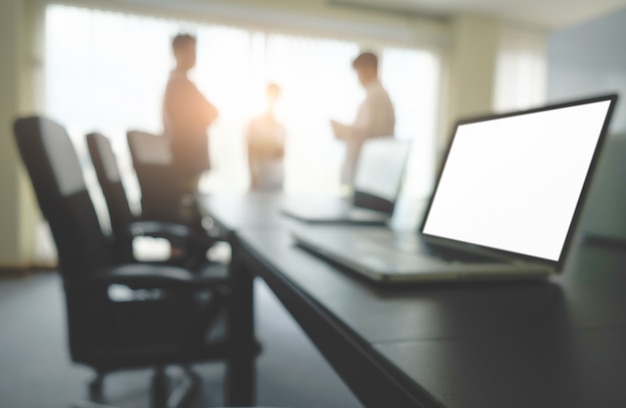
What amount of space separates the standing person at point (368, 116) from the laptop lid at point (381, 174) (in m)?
1.04

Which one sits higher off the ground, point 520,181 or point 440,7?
point 440,7

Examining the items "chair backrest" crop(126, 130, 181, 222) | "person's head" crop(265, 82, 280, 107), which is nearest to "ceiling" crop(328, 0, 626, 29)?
"person's head" crop(265, 82, 280, 107)

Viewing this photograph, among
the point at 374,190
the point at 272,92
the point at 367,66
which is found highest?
the point at 367,66

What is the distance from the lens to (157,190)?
249 centimetres

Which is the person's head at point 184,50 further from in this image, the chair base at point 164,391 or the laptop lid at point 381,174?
the chair base at point 164,391

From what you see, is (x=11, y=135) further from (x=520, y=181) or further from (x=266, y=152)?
(x=520, y=181)

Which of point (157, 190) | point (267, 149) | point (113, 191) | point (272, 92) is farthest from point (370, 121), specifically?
point (113, 191)

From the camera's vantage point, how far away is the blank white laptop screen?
58cm

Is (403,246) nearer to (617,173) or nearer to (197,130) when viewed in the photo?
(617,173)

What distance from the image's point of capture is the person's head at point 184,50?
9.52ft

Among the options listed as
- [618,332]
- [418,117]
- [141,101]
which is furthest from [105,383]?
[418,117]

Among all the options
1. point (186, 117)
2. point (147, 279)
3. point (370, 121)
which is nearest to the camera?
point (147, 279)

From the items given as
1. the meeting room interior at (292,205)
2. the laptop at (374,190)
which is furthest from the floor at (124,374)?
the laptop at (374,190)

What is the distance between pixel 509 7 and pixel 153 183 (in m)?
4.26
